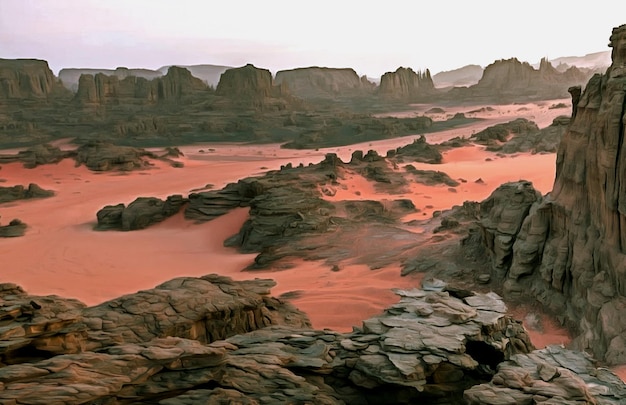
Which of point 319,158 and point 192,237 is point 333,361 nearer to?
point 192,237

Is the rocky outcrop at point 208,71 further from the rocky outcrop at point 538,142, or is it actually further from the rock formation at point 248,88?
the rocky outcrop at point 538,142

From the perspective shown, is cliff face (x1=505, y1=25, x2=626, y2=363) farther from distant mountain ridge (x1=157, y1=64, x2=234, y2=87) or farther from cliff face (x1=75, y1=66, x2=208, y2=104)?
distant mountain ridge (x1=157, y1=64, x2=234, y2=87)

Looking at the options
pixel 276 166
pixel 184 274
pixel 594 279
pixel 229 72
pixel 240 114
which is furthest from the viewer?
pixel 229 72

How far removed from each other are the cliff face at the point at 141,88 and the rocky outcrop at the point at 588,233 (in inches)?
2068

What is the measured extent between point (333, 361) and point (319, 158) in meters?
30.2

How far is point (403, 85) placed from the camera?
84.1 m

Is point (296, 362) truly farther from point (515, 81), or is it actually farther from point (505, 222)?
point (515, 81)

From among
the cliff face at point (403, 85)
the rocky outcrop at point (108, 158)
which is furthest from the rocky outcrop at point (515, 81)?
the rocky outcrop at point (108, 158)

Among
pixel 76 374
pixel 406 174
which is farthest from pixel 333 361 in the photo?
pixel 406 174

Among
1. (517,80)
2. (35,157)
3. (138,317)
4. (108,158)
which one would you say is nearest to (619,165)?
(138,317)

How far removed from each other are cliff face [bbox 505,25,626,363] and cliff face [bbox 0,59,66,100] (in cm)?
5805

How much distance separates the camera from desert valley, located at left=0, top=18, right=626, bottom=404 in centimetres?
399

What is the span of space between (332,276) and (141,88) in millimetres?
52308

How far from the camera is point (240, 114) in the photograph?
167 feet
